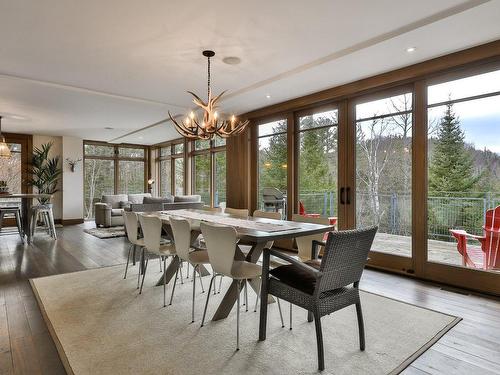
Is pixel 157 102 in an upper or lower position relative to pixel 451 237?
upper

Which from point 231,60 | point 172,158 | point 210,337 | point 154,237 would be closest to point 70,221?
point 172,158

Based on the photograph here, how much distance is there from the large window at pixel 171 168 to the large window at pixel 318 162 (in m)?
5.20

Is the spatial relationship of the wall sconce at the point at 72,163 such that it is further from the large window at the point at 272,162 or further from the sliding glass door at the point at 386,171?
the sliding glass door at the point at 386,171

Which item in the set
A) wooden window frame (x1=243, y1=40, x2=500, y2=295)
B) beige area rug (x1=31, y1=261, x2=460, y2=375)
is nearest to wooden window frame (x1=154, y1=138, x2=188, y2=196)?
wooden window frame (x1=243, y1=40, x2=500, y2=295)

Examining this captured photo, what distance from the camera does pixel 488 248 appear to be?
3336mm

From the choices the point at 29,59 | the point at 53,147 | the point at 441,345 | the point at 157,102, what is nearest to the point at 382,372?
the point at 441,345

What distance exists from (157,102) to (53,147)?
18.4ft

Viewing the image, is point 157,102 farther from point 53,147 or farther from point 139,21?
point 53,147

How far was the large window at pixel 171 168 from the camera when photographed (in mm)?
9741

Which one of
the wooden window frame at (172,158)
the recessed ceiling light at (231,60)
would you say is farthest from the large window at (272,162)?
the wooden window frame at (172,158)

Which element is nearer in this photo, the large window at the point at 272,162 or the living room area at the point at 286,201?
the living room area at the point at 286,201

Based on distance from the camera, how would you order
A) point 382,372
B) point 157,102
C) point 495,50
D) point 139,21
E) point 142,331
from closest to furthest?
point 382,372 < point 142,331 < point 139,21 < point 495,50 < point 157,102

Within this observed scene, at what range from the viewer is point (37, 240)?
6.21m

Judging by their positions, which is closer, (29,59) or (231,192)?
(29,59)
